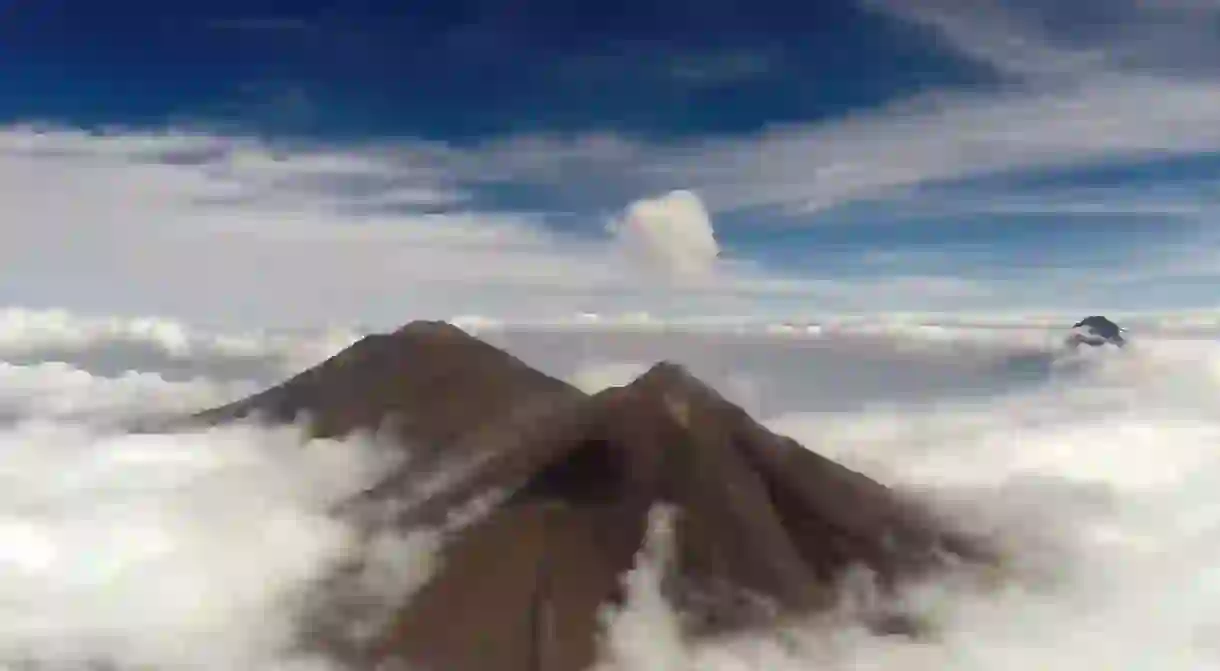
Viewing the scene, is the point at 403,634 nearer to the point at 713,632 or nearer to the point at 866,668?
the point at 713,632

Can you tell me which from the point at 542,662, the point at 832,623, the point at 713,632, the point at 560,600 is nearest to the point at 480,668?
the point at 542,662

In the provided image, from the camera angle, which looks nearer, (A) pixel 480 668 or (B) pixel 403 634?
(A) pixel 480 668

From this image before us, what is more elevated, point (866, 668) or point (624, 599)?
point (624, 599)

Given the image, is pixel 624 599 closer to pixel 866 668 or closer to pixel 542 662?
pixel 542 662

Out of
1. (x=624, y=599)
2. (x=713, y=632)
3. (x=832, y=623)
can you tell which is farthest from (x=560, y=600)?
(x=832, y=623)

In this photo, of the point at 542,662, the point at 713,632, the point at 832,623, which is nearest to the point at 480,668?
the point at 542,662

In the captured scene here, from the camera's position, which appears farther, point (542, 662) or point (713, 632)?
point (713, 632)

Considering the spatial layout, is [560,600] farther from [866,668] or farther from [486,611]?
[866,668]
